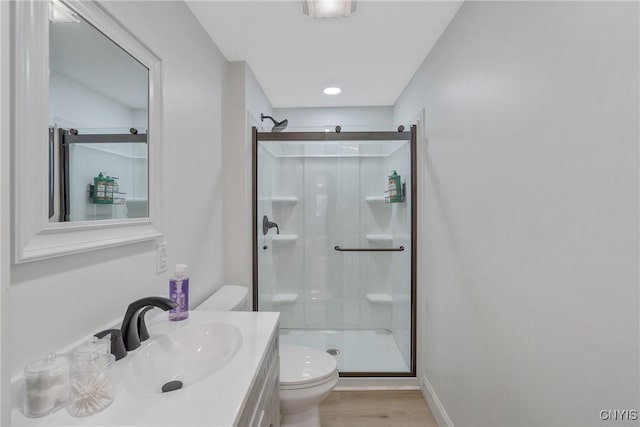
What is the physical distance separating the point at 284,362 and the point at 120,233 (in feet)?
3.79

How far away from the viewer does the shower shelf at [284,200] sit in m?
2.58

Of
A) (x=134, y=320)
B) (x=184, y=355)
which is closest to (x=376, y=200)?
(x=184, y=355)

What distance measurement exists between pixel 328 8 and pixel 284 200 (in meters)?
1.45

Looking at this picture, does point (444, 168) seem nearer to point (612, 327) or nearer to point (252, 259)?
point (612, 327)

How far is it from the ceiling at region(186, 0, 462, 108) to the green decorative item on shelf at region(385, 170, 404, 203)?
809 mm

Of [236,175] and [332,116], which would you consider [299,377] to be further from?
[332,116]

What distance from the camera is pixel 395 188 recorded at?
2455 mm

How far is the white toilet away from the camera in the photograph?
1.57 m

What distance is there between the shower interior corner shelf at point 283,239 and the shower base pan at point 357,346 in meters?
0.78

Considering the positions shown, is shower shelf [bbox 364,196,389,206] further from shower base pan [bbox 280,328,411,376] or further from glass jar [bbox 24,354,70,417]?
glass jar [bbox 24,354,70,417]

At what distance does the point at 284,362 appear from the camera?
1.74 meters

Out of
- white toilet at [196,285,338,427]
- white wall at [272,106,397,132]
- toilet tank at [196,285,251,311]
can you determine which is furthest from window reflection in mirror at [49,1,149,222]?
white wall at [272,106,397,132]

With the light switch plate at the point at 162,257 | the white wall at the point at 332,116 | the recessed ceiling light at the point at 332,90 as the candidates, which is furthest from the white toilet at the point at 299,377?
the white wall at the point at 332,116

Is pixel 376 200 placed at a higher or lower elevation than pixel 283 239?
higher
